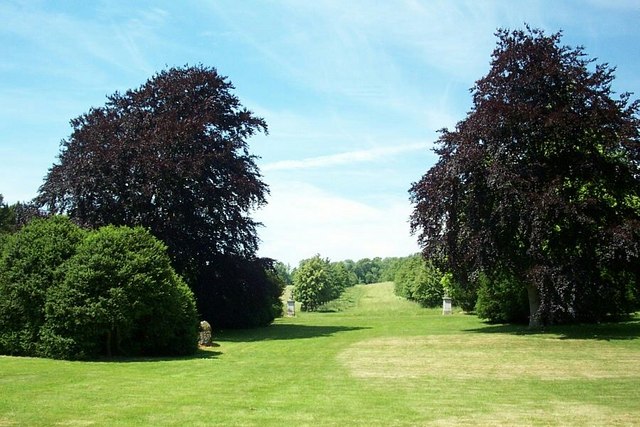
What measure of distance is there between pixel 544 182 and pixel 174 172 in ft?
55.4

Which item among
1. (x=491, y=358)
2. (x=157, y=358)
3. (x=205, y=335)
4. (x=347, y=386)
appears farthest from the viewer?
(x=205, y=335)

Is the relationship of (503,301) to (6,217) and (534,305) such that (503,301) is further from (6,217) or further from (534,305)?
(6,217)

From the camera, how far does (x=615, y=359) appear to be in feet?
55.2

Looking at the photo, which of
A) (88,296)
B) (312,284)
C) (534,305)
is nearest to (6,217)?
(312,284)

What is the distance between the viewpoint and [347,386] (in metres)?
12.4

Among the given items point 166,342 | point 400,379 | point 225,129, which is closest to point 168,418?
point 400,379

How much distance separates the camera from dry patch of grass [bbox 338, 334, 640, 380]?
14484mm

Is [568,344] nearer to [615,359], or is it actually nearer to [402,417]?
[615,359]

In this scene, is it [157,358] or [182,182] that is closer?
[157,358]

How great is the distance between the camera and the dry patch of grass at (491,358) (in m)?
14.5

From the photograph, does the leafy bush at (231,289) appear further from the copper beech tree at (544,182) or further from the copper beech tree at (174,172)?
the copper beech tree at (544,182)

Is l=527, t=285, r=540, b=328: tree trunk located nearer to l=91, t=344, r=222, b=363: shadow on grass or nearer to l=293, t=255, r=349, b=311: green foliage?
l=91, t=344, r=222, b=363: shadow on grass

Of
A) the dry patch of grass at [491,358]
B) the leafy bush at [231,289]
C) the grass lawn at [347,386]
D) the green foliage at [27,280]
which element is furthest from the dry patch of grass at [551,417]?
the leafy bush at [231,289]

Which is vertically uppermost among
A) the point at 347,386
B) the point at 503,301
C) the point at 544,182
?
the point at 544,182
